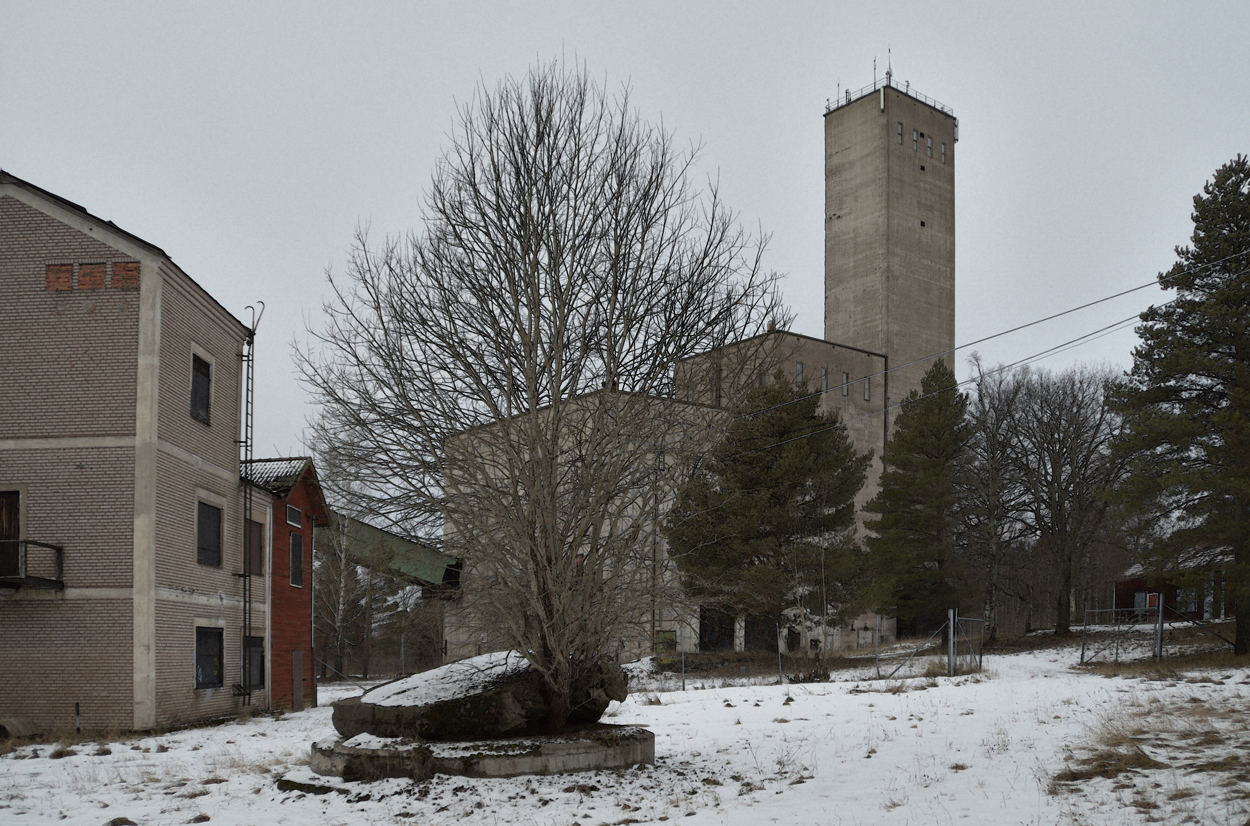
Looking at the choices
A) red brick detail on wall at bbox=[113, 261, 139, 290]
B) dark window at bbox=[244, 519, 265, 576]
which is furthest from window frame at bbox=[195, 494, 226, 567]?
red brick detail on wall at bbox=[113, 261, 139, 290]

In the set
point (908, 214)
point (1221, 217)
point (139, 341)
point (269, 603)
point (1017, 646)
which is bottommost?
point (1017, 646)

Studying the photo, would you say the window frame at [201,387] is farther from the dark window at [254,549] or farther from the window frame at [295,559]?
the window frame at [295,559]

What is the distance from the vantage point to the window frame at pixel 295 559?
91.6 feet

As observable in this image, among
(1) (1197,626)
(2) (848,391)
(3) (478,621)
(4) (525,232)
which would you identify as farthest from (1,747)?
(2) (848,391)

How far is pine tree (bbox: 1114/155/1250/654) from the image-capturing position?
25.5 metres

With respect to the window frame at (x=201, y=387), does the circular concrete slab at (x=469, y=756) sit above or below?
below

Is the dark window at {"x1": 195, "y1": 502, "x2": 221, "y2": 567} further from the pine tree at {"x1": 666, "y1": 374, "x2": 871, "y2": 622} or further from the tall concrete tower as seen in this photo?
the tall concrete tower

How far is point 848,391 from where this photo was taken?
182ft

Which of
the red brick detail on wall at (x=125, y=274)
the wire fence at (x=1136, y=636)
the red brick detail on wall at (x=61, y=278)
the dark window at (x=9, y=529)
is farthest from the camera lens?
the wire fence at (x=1136, y=636)

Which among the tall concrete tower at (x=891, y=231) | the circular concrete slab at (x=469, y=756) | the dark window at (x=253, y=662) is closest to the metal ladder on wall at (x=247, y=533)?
the dark window at (x=253, y=662)

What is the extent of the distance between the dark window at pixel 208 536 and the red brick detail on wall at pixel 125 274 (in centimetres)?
517

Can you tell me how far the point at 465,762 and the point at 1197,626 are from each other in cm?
3027

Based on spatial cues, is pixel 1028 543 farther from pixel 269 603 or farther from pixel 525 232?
pixel 525 232

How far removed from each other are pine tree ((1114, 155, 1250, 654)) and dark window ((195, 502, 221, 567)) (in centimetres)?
2362
